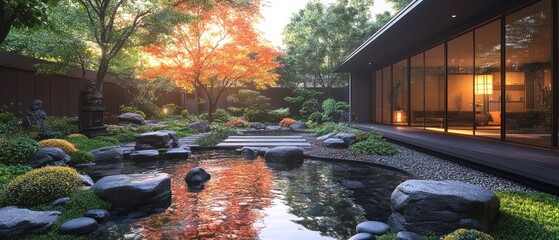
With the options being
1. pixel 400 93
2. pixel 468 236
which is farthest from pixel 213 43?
pixel 468 236

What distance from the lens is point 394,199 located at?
175 inches

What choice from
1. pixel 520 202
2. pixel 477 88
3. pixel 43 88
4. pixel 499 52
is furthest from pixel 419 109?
pixel 43 88

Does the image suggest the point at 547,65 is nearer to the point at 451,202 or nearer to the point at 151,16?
the point at 451,202

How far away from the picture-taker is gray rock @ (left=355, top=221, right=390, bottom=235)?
4.15 m

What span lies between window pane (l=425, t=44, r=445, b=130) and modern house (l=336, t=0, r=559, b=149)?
0.11 ft

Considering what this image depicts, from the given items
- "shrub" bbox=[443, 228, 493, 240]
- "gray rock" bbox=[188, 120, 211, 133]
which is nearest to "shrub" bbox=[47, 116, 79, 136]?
"gray rock" bbox=[188, 120, 211, 133]

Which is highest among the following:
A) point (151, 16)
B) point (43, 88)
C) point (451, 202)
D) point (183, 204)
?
point (151, 16)

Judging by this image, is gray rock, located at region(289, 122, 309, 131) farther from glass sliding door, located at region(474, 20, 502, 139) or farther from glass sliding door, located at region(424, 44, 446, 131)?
glass sliding door, located at region(474, 20, 502, 139)

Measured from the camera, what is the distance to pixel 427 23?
10039 mm

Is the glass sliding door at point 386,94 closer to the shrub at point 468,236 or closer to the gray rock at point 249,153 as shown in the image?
the gray rock at point 249,153

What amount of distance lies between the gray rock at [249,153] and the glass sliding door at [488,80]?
20.9 feet

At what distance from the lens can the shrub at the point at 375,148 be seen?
9.47 meters

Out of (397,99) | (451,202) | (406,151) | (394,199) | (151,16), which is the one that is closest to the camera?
(451,202)

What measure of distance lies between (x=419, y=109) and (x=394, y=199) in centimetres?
1083
